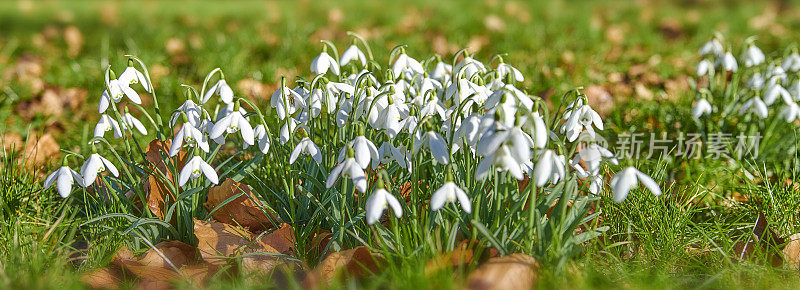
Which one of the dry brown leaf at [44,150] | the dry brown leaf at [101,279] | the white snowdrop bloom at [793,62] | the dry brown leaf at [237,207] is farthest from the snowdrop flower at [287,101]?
the white snowdrop bloom at [793,62]

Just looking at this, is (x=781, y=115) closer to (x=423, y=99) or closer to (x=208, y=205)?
(x=423, y=99)

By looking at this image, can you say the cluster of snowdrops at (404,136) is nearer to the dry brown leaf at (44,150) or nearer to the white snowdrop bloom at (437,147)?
the white snowdrop bloom at (437,147)

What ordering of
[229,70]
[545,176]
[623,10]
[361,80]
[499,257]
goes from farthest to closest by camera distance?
[623,10]
[229,70]
[361,80]
[499,257]
[545,176]

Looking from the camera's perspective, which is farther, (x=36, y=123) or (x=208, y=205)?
(x=36, y=123)

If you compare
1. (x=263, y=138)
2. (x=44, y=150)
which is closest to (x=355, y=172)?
(x=263, y=138)

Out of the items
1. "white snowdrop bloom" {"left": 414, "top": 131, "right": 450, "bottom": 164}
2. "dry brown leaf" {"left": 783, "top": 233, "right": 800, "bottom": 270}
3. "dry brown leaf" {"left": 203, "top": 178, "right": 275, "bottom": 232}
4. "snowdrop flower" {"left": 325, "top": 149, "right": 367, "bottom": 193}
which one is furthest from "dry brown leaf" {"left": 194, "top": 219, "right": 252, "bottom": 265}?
"dry brown leaf" {"left": 783, "top": 233, "right": 800, "bottom": 270}

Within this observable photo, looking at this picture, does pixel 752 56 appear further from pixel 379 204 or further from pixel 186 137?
pixel 186 137

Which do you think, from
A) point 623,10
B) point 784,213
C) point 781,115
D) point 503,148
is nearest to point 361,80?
point 503,148

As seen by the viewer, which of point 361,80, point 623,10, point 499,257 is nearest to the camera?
point 499,257
